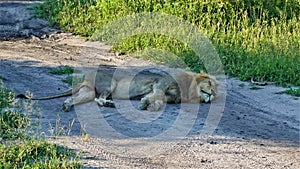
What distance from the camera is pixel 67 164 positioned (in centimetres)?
555

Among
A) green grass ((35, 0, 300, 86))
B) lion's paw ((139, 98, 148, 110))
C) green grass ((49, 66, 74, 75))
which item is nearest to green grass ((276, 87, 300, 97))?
green grass ((35, 0, 300, 86))

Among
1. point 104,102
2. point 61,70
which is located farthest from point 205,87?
point 61,70

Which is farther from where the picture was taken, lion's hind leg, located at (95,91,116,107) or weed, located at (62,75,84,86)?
weed, located at (62,75,84,86)

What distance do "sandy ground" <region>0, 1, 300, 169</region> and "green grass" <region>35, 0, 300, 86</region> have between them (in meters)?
0.48

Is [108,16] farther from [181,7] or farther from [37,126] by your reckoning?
[37,126]

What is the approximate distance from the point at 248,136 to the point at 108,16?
5.53 m

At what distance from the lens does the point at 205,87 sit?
7785mm

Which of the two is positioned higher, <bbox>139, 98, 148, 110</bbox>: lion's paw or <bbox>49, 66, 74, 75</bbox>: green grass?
<bbox>139, 98, 148, 110</bbox>: lion's paw

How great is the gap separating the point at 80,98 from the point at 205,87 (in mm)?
1351

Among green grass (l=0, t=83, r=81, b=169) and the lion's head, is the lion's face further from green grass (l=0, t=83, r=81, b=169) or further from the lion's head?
green grass (l=0, t=83, r=81, b=169)

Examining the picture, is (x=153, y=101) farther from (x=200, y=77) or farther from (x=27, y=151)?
(x=27, y=151)

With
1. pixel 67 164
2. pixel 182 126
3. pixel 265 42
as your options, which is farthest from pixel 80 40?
pixel 67 164

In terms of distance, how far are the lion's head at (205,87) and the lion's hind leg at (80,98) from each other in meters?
1.15

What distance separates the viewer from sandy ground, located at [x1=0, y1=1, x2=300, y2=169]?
6066mm
